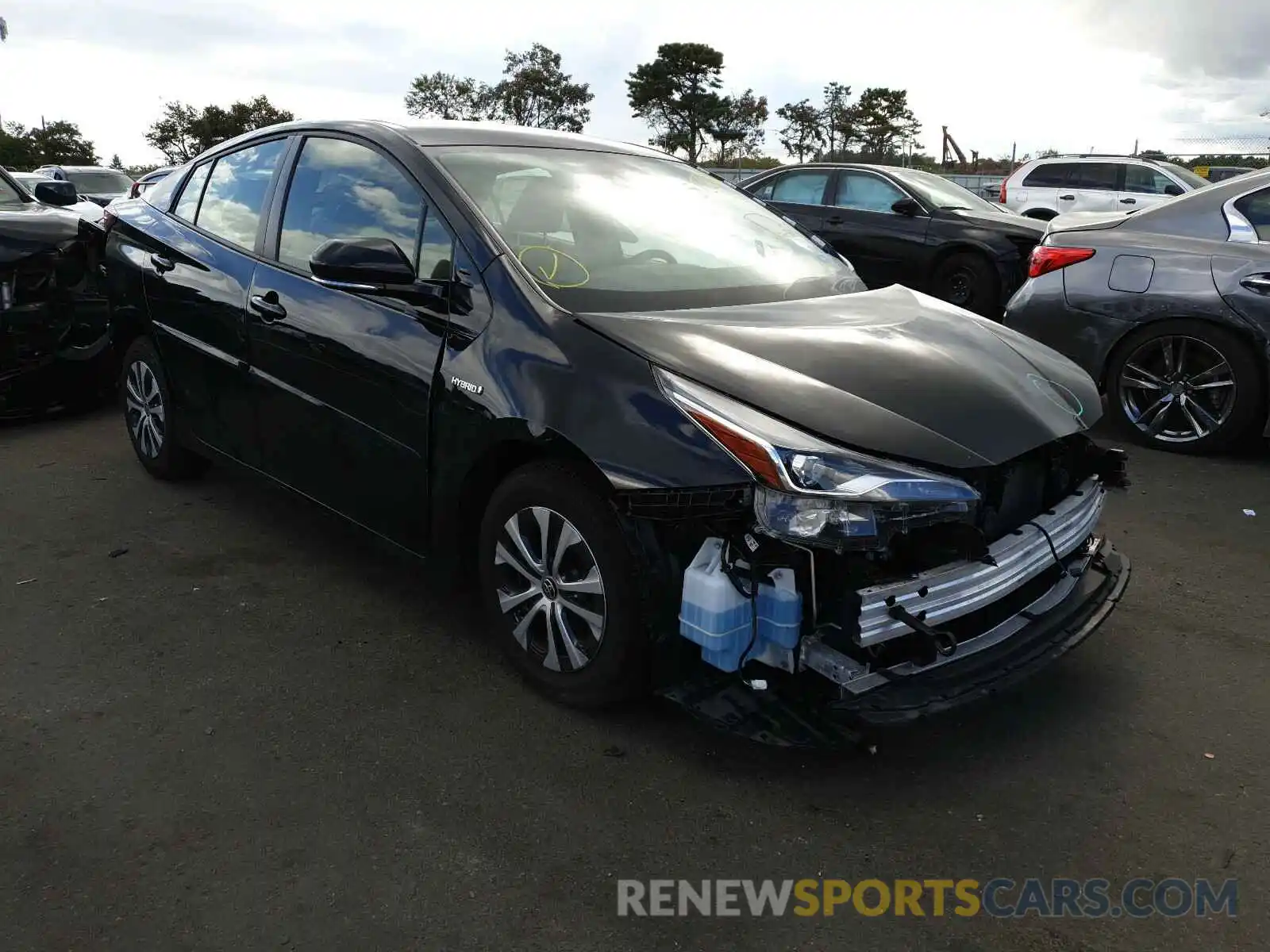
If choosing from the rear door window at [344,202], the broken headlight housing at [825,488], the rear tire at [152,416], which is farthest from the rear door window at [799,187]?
the broken headlight housing at [825,488]

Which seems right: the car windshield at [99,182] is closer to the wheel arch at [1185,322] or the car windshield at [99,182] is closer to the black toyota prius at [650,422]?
the black toyota prius at [650,422]

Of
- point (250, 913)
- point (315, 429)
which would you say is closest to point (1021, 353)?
point (315, 429)

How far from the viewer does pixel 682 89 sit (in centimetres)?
6750

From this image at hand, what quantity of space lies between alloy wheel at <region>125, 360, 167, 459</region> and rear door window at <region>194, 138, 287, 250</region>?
2.85 feet

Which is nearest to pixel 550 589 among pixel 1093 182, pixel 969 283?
pixel 969 283

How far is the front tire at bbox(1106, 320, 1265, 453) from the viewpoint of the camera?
546cm

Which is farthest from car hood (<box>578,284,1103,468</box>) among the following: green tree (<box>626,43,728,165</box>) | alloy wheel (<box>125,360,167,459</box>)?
green tree (<box>626,43,728,165</box>)

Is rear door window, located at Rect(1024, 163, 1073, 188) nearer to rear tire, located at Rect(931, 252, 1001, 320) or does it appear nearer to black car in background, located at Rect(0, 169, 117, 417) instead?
rear tire, located at Rect(931, 252, 1001, 320)

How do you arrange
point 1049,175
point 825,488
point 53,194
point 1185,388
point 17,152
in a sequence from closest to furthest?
point 825,488 → point 1185,388 → point 53,194 → point 1049,175 → point 17,152

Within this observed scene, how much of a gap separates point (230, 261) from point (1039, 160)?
14.1m

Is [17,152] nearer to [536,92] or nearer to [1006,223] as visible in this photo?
[536,92]

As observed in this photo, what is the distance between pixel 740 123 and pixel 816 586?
221 ft

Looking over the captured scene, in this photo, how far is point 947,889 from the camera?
7.59ft

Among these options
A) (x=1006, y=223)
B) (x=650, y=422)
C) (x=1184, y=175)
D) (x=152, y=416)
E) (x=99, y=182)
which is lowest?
(x=152, y=416)
